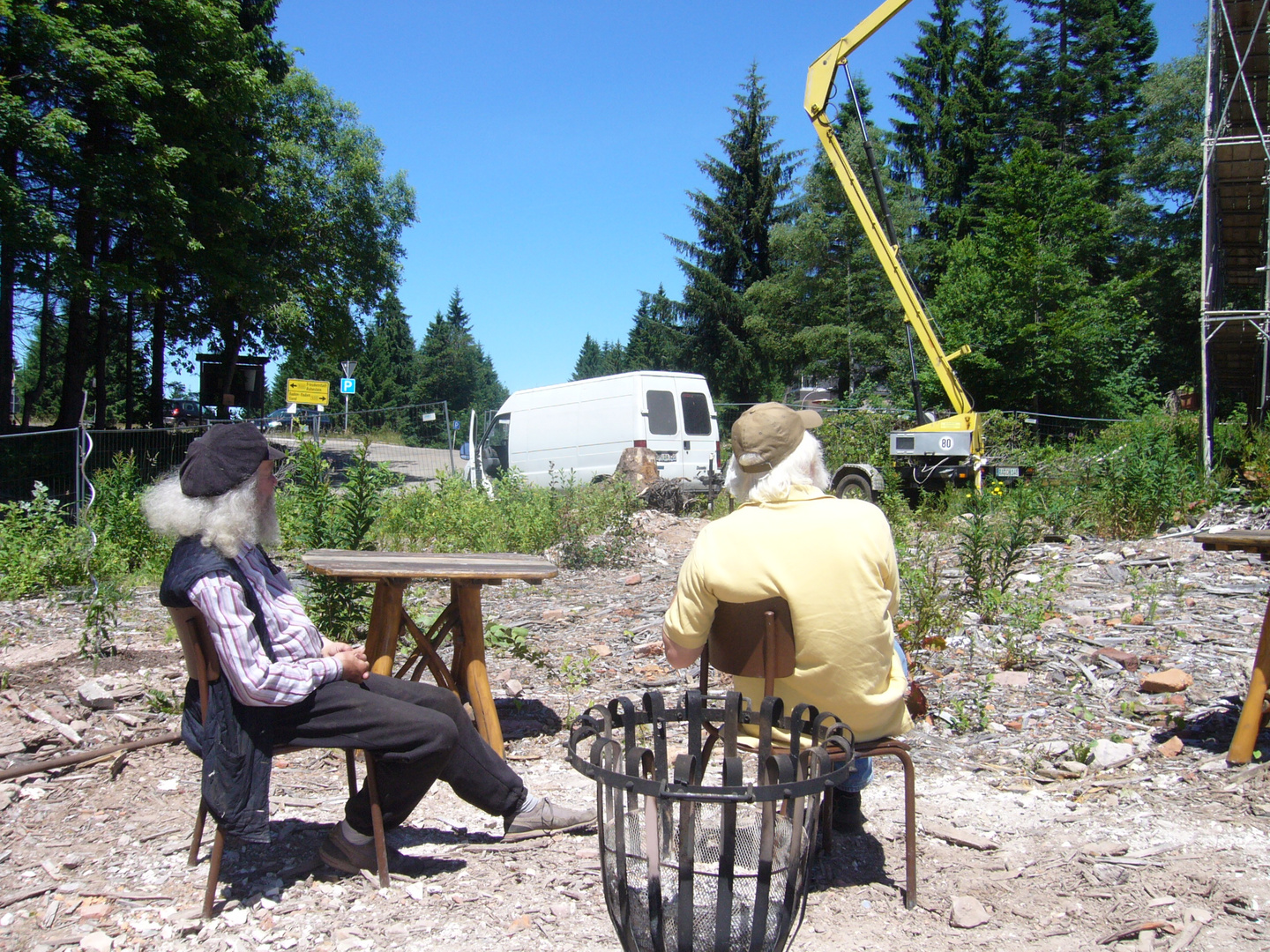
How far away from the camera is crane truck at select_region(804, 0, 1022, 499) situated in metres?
12.2

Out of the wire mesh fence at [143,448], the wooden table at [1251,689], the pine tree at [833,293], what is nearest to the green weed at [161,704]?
the wooden table at [1251,689]

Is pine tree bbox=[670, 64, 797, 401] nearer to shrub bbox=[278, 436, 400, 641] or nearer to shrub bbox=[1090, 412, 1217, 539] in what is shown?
shrub bbox=[1090, 412, 1217, 539]

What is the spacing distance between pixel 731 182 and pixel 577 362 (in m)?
71.8

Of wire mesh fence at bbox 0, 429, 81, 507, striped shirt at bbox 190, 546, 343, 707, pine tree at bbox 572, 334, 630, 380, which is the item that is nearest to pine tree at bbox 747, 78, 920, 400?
wire mesh fence at bbox 0, 429, 81, 507

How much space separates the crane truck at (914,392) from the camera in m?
12.2

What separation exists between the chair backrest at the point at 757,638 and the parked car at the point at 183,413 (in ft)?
77.0

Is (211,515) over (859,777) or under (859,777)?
over

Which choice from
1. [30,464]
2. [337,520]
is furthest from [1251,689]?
[30,464]

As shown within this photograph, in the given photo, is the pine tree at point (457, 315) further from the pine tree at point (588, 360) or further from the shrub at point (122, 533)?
the shrub at point (122, 533)

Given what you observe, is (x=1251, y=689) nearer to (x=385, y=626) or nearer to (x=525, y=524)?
(x=385, y=626)

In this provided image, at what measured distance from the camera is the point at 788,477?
260 cm

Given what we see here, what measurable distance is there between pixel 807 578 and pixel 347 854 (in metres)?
1.78

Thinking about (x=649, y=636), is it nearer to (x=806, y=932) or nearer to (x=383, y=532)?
(x=806, y=932)

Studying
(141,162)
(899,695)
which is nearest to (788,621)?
(899,695)
